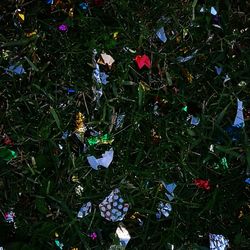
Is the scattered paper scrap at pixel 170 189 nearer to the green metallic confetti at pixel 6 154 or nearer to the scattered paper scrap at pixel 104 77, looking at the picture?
the scattered paper scrap at pixel 104 77

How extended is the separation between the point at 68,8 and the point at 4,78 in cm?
30

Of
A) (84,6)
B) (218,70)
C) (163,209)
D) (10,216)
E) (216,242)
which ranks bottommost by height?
(216,242)

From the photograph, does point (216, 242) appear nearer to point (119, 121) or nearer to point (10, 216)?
point (119, 121)

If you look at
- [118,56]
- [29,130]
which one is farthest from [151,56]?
[29,130]

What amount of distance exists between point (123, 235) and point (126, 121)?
13.5 inches

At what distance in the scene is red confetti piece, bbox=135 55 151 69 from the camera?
60.1 inches

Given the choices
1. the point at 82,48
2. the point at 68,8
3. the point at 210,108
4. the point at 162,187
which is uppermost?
the point at 68,8

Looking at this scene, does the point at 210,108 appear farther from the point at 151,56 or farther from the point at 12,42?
the point at 12,42

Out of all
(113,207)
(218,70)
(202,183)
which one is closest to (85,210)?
(113,207)

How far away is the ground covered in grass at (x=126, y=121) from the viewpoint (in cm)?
146

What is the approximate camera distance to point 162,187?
4.85 ft

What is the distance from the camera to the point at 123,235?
146cm

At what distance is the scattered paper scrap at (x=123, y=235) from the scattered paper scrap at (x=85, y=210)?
4.1 inches

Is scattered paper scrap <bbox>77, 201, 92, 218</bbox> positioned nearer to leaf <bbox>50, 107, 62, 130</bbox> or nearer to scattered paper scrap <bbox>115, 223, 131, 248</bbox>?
scattered paper scrap <bbox>115, 223, 131, 248</bbox>
